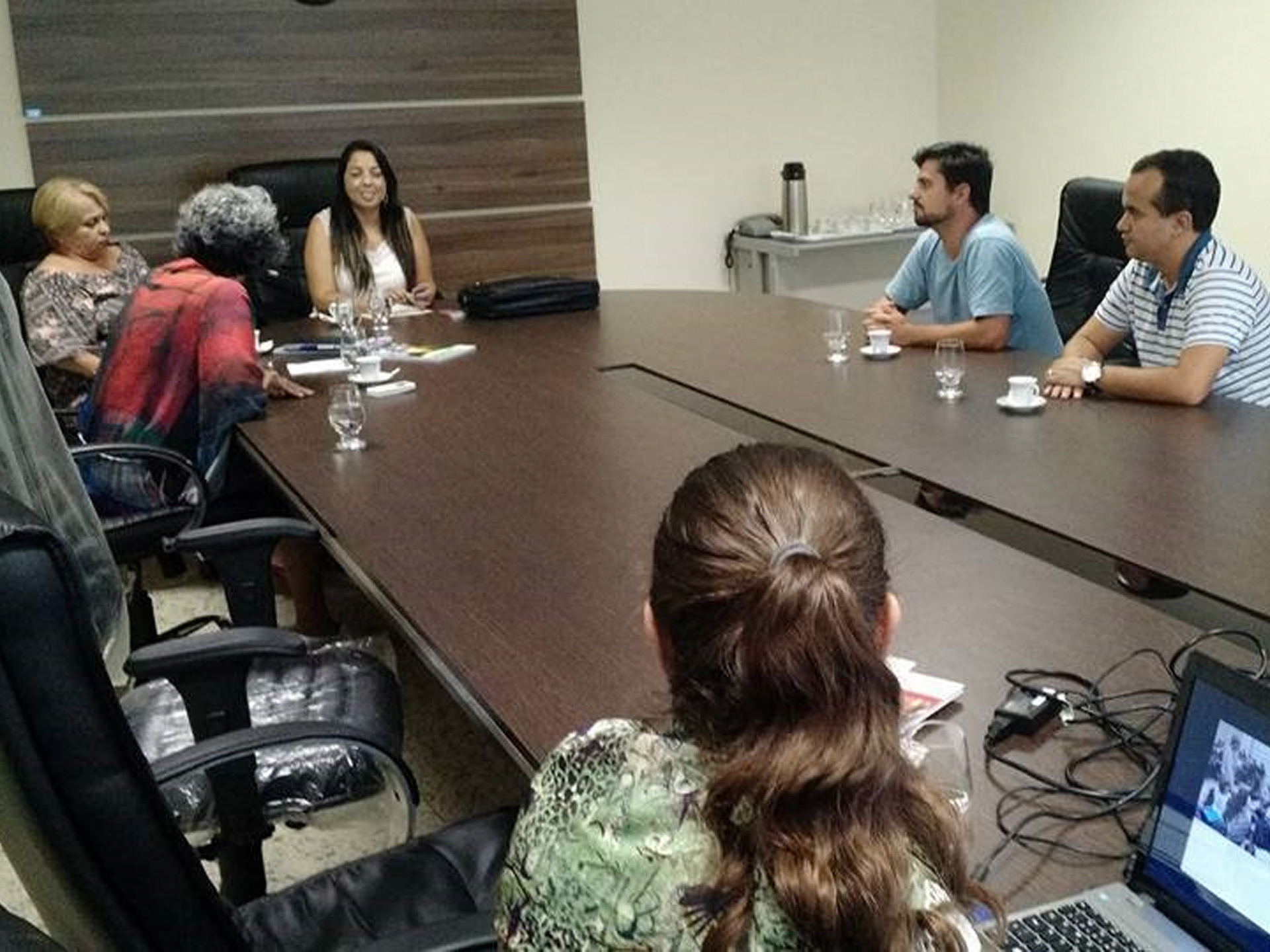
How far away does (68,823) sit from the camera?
1.07 metres

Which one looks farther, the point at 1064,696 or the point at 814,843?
the point at 1064,696

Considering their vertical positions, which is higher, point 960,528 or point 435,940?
point 960,528

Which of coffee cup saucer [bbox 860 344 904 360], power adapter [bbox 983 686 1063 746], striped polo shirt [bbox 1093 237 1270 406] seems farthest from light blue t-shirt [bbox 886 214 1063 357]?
power adapter [bbox 983 686 1063 746]

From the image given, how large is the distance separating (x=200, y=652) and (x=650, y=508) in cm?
74

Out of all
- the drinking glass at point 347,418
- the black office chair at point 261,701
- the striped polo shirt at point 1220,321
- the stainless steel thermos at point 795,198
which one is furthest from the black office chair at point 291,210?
the striped polo shirt at point 1220,321

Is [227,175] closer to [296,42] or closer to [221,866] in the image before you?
[296,42]

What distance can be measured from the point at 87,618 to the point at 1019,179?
5232 mm

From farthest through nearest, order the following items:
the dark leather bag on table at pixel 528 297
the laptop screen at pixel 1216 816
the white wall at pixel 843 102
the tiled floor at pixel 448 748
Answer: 1. the white wall at pixel 843 102
2. the dark leather bag on table at pixel 528 297
3. the tiled floor at pixel 448 748
4. the laptop screen at pixel 1216 816

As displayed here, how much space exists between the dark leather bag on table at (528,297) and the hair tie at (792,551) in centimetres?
322

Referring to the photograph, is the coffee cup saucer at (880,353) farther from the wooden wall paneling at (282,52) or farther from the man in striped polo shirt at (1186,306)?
the wooden wall paneling at (282,52)

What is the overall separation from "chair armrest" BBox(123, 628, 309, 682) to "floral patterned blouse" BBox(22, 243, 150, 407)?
2297 mm

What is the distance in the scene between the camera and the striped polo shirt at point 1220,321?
98.9 inches

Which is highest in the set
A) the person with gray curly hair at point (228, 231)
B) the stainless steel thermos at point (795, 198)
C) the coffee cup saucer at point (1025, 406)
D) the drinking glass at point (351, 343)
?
the person with gray curly hair at point (228, 231)

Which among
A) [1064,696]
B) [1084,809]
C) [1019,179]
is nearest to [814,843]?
[1084,809]
